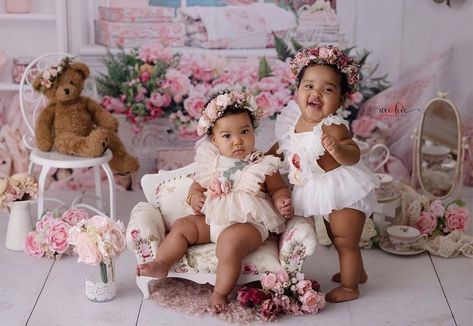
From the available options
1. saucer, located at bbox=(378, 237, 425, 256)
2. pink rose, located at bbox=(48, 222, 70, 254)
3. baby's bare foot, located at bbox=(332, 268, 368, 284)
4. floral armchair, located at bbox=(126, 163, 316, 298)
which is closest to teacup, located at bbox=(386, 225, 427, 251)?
saucer, located at bbox=(378, 237, 425, 256)

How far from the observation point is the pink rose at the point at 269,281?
3098 millimetres

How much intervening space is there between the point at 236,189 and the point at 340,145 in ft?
1.46

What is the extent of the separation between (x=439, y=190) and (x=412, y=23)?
906 mm

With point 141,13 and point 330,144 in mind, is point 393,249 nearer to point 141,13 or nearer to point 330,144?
point 330,144

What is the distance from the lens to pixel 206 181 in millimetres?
3209

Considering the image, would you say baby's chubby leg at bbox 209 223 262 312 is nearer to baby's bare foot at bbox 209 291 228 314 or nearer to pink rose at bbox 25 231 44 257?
baby's bare foot at bbox 209 291 228 314

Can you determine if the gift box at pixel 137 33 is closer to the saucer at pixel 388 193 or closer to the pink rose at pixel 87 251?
the saucer at pixel 388 193

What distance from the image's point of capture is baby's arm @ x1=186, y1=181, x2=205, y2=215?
3215mm

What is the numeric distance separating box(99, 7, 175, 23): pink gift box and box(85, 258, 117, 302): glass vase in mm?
1591

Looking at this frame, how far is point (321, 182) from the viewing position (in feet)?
10.5

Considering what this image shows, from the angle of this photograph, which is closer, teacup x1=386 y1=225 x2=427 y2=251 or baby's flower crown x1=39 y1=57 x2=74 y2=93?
teacup x1=386 y1=225 x2=427 y2=251

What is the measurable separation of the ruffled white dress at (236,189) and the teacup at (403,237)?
0.74m

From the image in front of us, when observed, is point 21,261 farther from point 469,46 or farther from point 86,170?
point 469,46

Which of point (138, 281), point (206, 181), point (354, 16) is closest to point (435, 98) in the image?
point (354, 16)
